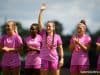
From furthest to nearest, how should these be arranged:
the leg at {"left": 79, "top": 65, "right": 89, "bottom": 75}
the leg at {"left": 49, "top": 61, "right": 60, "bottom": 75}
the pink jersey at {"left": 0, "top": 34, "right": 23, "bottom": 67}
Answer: the pink jersey at {"left": 0, "top": 34, "right": 23, "bottom": 67} → the leg at {"left": 79, "top": 65, "right": 89, "bottom": 75} → the leg at {"left": 49, "top": 61, "right": 60, "bottom": 75}

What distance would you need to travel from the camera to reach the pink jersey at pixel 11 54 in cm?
659

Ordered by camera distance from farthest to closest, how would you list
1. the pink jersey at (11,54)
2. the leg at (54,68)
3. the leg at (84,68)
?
the pink jersey at (11,54)
the leg at (84,68)
the leg at (54,68)

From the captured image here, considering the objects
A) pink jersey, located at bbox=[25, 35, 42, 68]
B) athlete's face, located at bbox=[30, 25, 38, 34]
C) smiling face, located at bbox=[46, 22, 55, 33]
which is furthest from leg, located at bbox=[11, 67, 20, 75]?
smiling face, located at bbox=[46, 22, 55, 33]

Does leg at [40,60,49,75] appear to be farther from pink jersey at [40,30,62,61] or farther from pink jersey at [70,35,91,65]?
pink jersey at [70,35,91,65]

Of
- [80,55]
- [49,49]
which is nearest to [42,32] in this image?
[49,49]

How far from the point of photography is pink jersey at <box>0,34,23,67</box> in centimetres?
659

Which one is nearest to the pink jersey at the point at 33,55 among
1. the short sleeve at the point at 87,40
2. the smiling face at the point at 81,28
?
the smiling face at the point at 81,28

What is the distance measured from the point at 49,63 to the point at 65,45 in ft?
4.03

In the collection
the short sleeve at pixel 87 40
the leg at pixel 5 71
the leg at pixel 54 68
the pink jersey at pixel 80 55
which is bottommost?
the leg at pixel 5 71

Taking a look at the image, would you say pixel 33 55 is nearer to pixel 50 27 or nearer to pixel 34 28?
pixel 34 28

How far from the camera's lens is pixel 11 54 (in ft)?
21.7

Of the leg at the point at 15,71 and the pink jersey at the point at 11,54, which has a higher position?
the pink jersey at the point at 11,54

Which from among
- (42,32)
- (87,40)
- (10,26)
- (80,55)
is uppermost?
(10,26)

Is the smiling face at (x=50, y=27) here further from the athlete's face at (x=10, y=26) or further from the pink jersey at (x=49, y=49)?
the athlete's face at (x=10, y=26)
